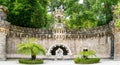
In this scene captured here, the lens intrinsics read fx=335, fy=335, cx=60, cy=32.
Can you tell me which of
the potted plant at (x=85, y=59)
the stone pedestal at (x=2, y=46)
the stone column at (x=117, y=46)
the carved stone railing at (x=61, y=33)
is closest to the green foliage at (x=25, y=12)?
the carved stone railing at (x=61, y=33)

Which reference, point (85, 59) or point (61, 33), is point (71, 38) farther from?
point (85, 59)

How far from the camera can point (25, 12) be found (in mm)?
51406

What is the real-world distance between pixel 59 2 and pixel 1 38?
21.8 metres

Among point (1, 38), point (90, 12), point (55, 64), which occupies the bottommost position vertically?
point (55, 64)

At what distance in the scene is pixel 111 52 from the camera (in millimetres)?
47156

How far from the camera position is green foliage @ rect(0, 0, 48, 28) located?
5019 centimetres

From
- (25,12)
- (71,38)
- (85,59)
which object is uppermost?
(25,12)

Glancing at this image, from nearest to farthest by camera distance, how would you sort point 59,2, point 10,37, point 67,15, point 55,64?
1. point 55,64
2. point 10,37
3. point 67,15
4. point 59,2

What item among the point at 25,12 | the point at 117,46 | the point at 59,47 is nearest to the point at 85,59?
the point at 117,46

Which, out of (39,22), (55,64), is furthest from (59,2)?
(55,64)

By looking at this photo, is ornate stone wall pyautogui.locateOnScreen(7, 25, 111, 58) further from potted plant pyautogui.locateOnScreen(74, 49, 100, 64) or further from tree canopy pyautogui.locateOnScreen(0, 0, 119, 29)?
potted plant pyautogui.locateOnScreen(74, 49, 100, 64)

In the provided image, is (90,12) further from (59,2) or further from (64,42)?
(59,2)

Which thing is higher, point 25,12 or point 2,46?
point 25,12

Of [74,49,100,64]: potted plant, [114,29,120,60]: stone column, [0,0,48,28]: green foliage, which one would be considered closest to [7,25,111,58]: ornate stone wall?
[114,29,120,60]: stone column
